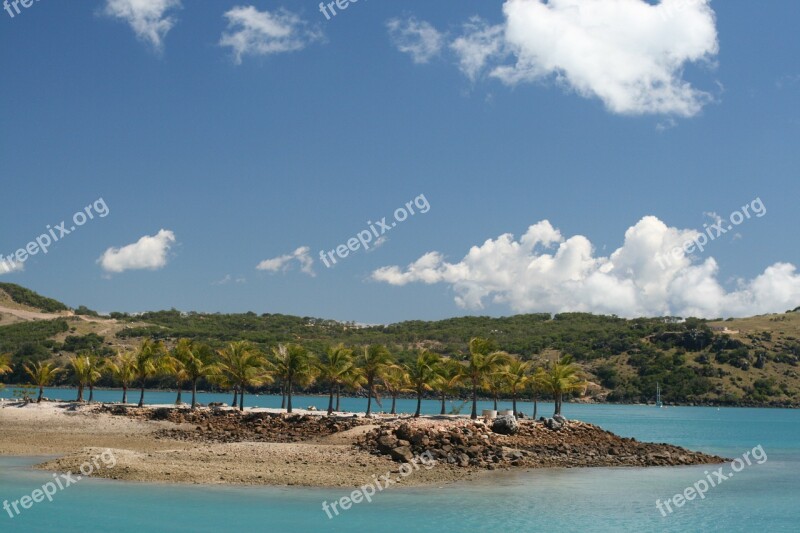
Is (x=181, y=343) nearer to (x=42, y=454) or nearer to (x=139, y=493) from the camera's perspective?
(x=42, y=454)

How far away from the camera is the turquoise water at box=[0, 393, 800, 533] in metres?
31.8

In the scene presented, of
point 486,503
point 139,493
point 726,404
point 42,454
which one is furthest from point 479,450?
point 726,404

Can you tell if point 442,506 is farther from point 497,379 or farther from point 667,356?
point 667,356

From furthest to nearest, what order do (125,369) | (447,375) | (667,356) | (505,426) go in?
(667,356), (125,369), (447,375), (505,426)

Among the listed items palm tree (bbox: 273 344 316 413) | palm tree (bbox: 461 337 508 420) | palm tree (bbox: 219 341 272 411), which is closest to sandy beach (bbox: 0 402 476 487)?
palm tree (bbox: 219 341 272 411)

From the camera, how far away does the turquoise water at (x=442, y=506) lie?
1254 inches

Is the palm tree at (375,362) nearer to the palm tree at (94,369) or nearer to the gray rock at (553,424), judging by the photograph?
the gray rock at (553,424)

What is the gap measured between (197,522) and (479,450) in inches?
906

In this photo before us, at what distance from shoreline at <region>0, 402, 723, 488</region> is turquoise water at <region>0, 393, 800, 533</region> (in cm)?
228

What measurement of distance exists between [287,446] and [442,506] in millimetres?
18123

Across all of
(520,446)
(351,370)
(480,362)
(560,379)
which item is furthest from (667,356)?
(520,446)

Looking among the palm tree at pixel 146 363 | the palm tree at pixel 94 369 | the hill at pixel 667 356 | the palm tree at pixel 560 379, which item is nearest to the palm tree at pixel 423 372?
the palm tree at pixel 560 379

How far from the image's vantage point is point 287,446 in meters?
51.3

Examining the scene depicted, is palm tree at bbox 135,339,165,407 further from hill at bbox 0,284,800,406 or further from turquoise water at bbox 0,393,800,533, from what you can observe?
hill at bbox 0,284,800,406
